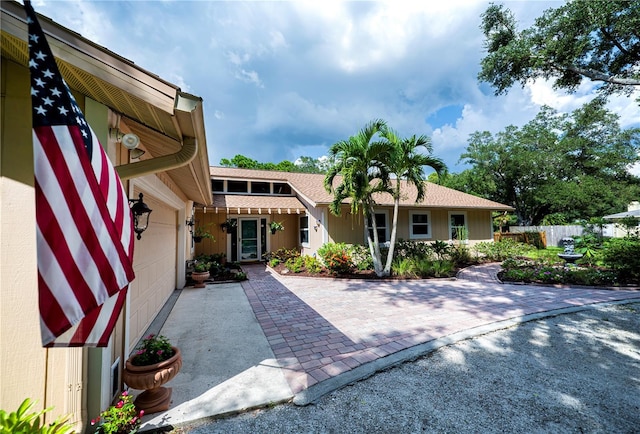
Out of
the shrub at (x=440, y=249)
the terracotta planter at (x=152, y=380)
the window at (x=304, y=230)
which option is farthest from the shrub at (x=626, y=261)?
the terracotta planter at (x=152, y=380)

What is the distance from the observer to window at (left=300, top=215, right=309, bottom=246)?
43.8 feet

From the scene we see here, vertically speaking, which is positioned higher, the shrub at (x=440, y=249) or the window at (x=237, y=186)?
the window at (x=237, y=186)

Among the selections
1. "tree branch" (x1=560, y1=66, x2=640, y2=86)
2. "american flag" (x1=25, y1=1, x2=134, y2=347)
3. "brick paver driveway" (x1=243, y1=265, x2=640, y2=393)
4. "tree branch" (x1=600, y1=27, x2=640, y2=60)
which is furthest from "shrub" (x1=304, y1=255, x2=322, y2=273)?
"tree branch" (x1=600, y1=27, x2=640, y2=60)

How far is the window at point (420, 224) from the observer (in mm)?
13219

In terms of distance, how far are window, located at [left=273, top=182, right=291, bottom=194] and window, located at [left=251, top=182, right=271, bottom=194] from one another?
445 millimetres

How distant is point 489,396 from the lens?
2896mm

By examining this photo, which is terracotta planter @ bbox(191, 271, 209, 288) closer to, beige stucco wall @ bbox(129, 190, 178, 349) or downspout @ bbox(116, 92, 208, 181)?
beige stucco wall @ bbox(129, 190, 178, 349)

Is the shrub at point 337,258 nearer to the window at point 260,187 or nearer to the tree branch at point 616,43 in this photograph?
the window at point 260,187

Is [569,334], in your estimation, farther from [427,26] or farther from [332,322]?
[427,26]

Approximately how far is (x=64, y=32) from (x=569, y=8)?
43.2ft

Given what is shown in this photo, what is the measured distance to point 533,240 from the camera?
59.8 ft

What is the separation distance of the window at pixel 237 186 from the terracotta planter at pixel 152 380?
13270 millimetres

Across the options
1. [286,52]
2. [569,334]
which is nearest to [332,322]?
[569,334]

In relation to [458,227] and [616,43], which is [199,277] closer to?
[458,227]
